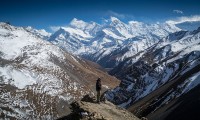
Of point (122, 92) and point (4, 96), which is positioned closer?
point (4, 96)

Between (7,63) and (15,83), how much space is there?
2271cm

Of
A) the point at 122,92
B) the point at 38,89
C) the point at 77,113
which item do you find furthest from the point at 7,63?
the point at 77,113

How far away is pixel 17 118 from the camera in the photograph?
136 meters

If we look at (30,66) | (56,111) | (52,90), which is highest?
(30,66)

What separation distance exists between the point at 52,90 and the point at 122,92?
42.8 metres

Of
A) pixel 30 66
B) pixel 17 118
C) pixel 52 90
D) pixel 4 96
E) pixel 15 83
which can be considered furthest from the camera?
pixel 30 66

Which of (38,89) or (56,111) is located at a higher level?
(38,89)

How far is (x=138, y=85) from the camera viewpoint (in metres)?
177

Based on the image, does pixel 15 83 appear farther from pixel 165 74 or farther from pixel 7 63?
pixel 165 74

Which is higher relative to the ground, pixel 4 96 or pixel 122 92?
pixel 4 96

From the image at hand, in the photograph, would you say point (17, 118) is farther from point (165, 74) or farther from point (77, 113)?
point (77, 113)

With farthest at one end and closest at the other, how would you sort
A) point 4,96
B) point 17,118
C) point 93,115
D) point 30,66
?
point 30,66 → point 4,96 → point 17,118 → point 93,115

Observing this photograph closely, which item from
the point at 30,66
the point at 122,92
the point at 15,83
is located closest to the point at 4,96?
the point at 15,83

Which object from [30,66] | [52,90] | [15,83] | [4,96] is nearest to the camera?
[4,96]
